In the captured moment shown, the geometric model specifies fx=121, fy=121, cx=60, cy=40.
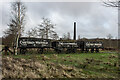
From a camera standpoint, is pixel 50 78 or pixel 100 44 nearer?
pixel 50 78

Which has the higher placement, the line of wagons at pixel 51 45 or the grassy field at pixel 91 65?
the line of wagons at pixel 51 45

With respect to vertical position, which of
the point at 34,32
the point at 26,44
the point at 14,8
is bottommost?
the point at 26,44

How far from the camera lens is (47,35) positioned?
1256 inches

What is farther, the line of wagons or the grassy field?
the line of wagons

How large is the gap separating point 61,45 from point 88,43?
220 inches

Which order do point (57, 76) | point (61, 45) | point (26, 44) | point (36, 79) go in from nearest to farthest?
point (36, 79) → point (57, 76) → point (26, 44) → point (61, 45)

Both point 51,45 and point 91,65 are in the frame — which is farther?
point 51,45

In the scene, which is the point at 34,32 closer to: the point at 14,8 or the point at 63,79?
the point at 14,8

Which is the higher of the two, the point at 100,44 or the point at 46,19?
the point at 46,19

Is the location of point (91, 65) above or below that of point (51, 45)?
below

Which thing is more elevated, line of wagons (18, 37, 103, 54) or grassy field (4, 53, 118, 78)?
line of wagons (18, 37, 103, 54)

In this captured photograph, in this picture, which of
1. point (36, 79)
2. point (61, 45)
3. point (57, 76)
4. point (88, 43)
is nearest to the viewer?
point (36, 79)

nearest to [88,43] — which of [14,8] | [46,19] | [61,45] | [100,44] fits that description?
[100,44]

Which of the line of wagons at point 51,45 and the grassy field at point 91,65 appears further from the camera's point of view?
the line of wagons at point 51,45
